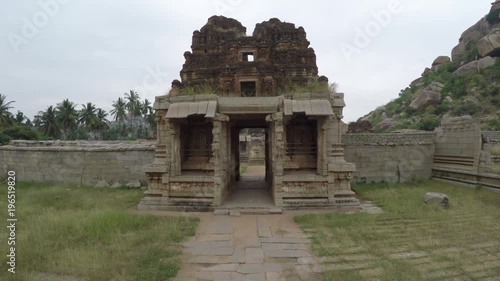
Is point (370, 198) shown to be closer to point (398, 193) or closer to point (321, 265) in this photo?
point (398, 193)

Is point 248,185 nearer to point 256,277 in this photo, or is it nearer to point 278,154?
point 278,154

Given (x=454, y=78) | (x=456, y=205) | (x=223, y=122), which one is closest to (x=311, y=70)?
(x=223, y=122)

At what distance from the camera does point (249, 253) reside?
4.82 meters

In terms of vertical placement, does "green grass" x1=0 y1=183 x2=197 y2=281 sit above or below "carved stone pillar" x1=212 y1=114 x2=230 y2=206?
below

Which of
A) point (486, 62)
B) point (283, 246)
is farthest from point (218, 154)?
point (486, 62)

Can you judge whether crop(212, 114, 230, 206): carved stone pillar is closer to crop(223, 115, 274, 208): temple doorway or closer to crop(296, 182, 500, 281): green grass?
crop(223, 115, 274, 208): temple doorway

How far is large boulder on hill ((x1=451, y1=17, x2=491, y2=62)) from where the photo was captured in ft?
146

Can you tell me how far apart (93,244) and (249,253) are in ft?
8.89

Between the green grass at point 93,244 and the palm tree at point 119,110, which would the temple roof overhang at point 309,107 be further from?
the palm tree at point 119,110

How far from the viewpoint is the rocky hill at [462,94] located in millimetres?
29755

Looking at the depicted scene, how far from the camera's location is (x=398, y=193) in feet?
30.4

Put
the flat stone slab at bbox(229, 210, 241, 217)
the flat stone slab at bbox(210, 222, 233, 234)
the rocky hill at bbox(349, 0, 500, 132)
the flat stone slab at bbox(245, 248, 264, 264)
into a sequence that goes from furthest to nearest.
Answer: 1. the rocky hill at bbox(349, 0, 500, 132)
2. the flat stone slab at bbox(229, 210, 241, 217)
3. the flat stone slab at bbox(210, 222, 233, 234)
4. the flat stone slab at bbox(245, 248, 264, 264)

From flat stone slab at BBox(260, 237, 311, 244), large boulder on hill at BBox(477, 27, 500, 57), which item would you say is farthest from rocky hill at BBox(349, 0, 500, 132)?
flat stone slab at BBox(260, 237, 311, 244)

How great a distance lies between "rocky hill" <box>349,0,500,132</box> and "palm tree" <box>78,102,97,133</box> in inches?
1393
